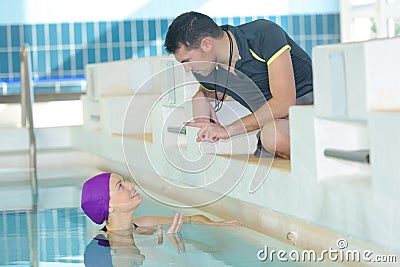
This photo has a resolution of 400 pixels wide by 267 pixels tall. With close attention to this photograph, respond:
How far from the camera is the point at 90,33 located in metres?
11.0

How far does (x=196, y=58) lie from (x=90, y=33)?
7.06 meters

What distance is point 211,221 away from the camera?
4.63m

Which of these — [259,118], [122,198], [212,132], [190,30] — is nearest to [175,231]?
[122,198]

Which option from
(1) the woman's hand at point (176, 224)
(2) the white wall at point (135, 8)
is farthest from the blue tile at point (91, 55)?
(1) the woman's hand at point (176, 224)

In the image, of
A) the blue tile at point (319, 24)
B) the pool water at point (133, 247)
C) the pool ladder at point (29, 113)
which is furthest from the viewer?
the blue tile at point (319, 24)

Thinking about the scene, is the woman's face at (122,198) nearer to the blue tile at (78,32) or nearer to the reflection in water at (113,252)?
the reflection in water at (113,252)

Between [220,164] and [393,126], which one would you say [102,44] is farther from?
[393,126]

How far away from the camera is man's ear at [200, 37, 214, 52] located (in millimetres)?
4132

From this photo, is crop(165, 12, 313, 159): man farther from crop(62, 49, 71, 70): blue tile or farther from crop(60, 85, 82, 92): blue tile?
crop(62, 49, 71, 70): blue tile

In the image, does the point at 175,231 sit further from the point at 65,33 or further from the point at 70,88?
the point at 65,33

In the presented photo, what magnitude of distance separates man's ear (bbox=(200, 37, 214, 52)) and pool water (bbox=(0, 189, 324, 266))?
0.87 meters

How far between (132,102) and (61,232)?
7.92 feet

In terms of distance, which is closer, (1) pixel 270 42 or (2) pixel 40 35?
(1) pixel 270 42

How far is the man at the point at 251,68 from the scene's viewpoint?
4137 mm
